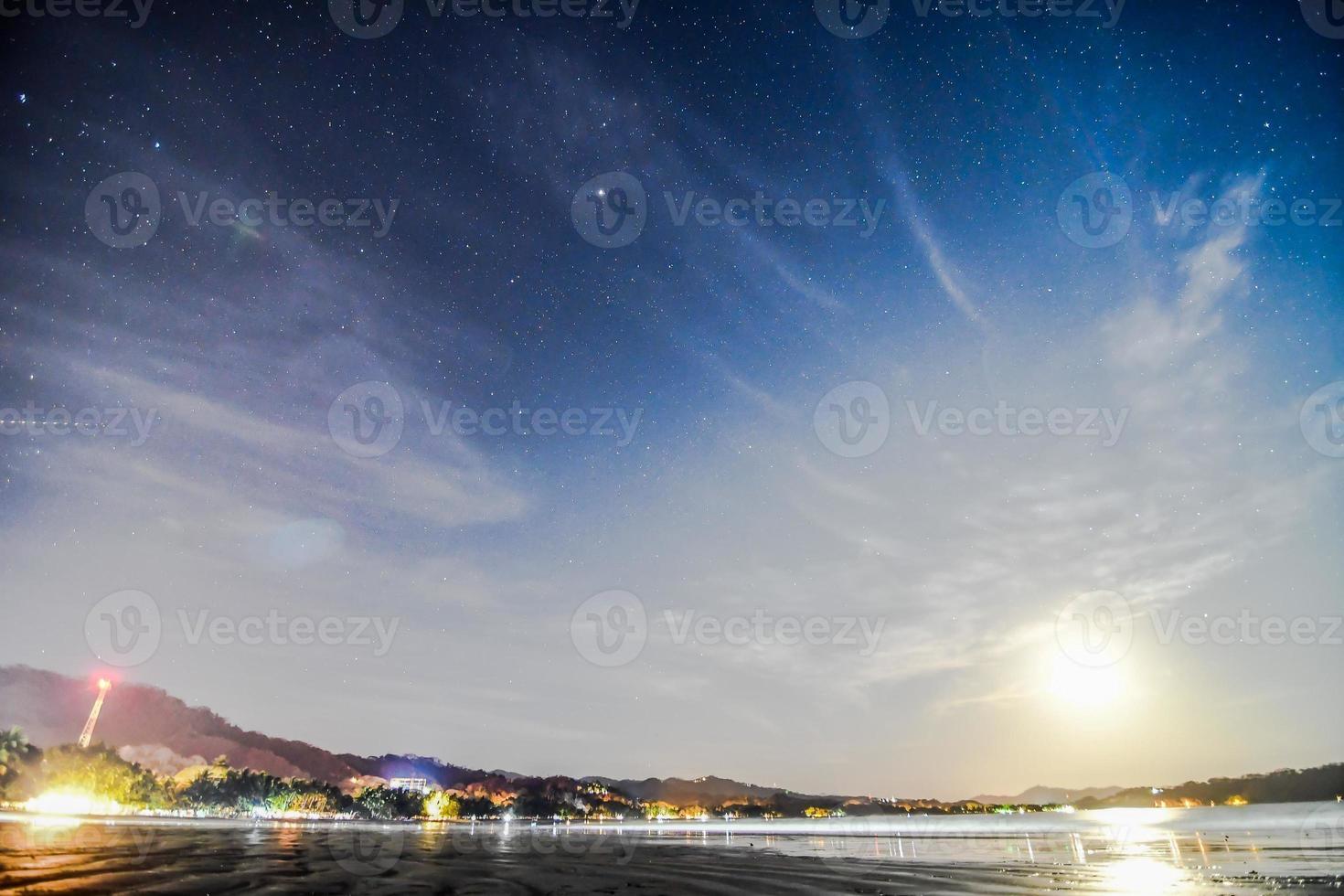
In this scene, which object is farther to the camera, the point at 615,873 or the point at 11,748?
the point at 11,748

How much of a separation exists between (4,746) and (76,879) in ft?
630

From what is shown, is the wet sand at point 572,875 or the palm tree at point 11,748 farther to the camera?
the palm tree at point 11,748

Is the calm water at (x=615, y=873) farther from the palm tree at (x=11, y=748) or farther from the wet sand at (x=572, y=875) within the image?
the palm tree at (x=11, y=748)

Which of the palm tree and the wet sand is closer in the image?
the wet sand

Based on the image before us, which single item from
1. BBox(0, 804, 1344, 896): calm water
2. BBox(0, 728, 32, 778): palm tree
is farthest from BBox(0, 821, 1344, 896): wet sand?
BBox(0, 728, 32, 778): palm tree

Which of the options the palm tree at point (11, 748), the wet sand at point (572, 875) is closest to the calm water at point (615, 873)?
the wet sand at point (572, 875)

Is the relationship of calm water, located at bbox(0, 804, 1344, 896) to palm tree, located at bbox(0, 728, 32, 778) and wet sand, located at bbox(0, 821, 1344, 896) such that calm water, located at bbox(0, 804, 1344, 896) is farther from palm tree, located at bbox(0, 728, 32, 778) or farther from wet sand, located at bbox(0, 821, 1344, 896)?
palm tree, located at bbox(0, 728, 32, 778)

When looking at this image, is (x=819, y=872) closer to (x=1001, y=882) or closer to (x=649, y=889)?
(x=1001, y=882)

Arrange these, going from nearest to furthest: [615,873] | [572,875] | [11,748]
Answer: [572,875]
[615,873]
[11,748]

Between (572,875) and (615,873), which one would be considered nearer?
(572,875)

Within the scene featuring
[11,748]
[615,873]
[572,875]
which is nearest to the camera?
[572,875]

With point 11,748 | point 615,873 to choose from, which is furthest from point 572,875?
point 11,748

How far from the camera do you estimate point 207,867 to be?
32000 millimetres

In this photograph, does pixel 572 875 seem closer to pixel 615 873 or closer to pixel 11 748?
pixel 615 873
